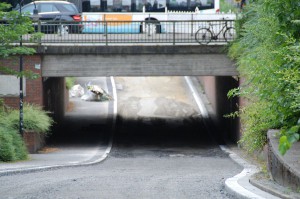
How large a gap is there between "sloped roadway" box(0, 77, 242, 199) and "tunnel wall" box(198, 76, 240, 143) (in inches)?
35.6

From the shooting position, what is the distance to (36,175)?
52.8 feet

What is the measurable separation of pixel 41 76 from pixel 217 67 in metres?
7.20

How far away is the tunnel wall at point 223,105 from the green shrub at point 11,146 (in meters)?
10.3

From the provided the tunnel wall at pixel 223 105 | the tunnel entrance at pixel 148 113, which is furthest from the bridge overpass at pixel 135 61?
the tunnel entrance at pixel 148 113

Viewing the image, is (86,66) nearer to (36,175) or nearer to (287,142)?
(36,175)

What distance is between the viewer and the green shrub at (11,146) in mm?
20516

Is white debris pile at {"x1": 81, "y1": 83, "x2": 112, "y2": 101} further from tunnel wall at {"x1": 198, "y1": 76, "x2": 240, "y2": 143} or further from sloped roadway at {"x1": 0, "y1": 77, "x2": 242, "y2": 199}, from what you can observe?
tunnel wall at {"x1": 198, "y1": 76, "x2": 240, "y2": 143}

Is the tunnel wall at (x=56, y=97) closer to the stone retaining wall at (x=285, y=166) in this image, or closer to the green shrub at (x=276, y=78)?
the green shrub at (x=276, y=78)

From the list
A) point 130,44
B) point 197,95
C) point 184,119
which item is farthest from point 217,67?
point 197,95

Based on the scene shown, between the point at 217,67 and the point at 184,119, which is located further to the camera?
the point at 184,119

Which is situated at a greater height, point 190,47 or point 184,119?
point 190,47

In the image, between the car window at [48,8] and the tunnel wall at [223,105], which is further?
the car window at [48,8]

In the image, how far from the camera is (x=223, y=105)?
34281mm

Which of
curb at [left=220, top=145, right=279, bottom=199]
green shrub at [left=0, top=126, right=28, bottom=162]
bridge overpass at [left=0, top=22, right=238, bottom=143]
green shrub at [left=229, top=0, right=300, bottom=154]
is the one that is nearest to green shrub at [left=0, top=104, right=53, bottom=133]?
bridge overpass at [left=0, top=22, right=238, bottom=143]
